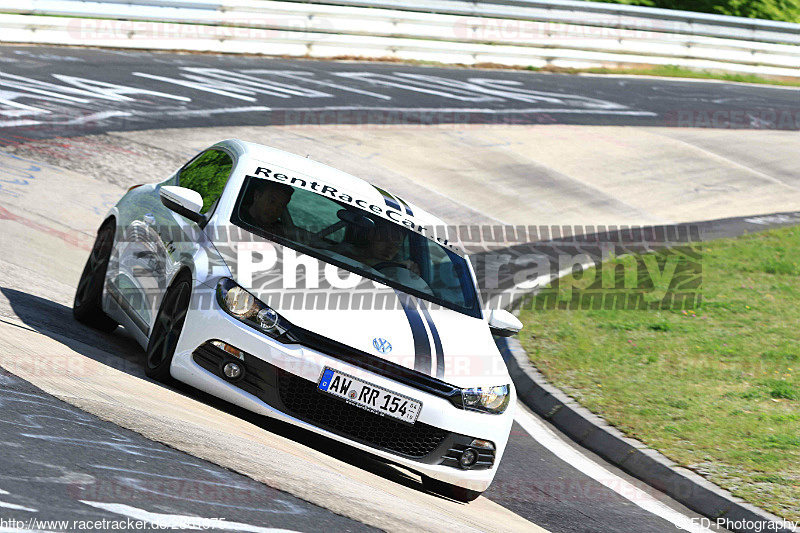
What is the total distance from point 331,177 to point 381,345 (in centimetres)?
201

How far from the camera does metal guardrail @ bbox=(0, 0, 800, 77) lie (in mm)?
20675

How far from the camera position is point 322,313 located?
6.00m

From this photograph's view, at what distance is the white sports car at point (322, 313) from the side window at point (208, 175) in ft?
0.09

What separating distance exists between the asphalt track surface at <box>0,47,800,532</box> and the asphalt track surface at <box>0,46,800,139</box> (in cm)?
5

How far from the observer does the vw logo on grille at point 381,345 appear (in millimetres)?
5828

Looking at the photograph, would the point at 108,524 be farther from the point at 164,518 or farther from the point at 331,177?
the point at 331,177

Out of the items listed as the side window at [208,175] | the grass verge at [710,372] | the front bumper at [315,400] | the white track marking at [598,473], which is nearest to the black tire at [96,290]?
the side window at [208,175]

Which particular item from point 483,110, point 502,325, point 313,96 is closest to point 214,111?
point 313,96

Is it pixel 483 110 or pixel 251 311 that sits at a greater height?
pixel 483 110

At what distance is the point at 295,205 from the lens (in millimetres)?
6996

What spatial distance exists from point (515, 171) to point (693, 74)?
12.9 meters

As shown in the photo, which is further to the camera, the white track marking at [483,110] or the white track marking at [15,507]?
the white track marking at [483,110]

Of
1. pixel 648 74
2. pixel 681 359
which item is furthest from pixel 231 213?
pixel 648 74

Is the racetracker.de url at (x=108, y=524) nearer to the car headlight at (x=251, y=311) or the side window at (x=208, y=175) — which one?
the car headlight at (x=251, y=311)
